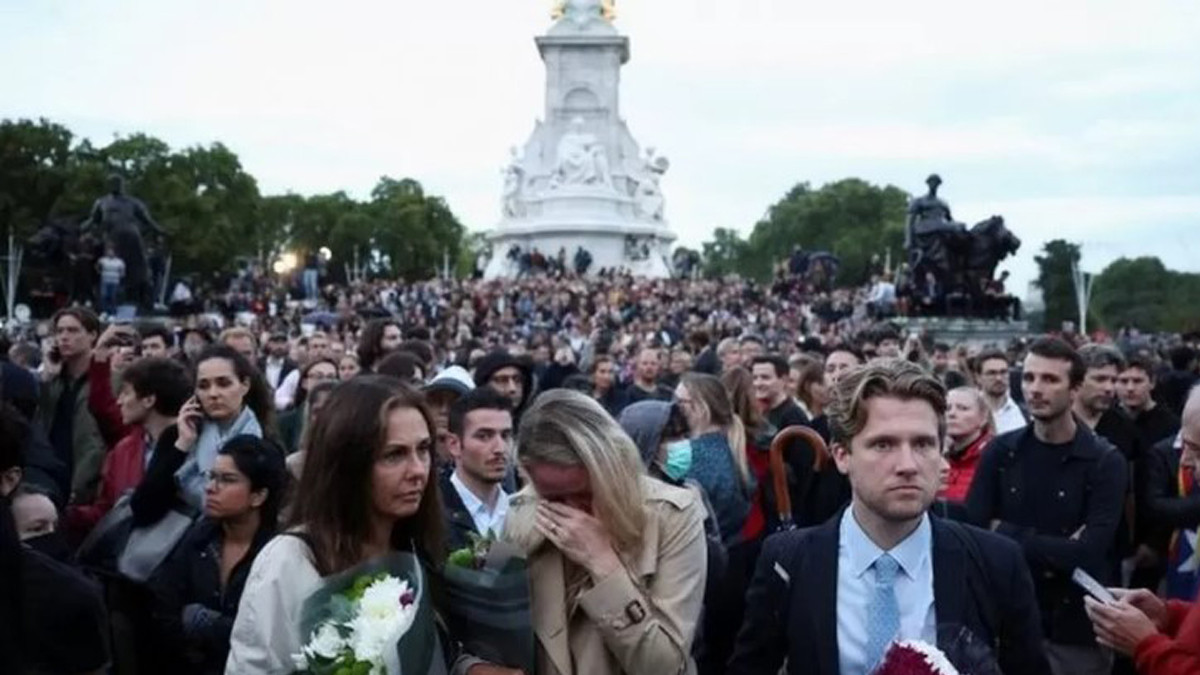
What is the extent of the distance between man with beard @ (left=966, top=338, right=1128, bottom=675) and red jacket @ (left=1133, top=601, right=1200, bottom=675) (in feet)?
6.60

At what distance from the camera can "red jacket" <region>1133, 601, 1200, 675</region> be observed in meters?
3.64

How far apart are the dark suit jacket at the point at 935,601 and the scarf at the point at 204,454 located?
2.46 m

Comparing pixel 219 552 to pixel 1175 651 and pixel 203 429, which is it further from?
pixel 1175 651

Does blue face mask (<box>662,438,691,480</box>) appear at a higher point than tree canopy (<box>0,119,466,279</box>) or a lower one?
lower

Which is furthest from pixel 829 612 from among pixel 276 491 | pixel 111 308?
pixel 111 308

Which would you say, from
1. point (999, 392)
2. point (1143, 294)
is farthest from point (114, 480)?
point (1143, 294)

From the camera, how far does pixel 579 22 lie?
67312mm

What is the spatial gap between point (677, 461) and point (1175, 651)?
2709 millimetres

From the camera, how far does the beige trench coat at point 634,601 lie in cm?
367

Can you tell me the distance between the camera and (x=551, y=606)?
376 centimetres

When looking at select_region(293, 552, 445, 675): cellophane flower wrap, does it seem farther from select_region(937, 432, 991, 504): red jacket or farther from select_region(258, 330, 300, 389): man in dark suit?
select_region(258, 330, 300, 389): man in dark suit

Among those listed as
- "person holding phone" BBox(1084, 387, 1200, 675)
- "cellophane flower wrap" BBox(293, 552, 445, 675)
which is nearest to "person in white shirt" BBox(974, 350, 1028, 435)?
"person holding phone" BBox(1084, 387, 1200, 675)

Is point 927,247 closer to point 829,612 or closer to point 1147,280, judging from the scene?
point 829,612

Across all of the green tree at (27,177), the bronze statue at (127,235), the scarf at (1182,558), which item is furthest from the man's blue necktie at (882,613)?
the green tree at (27,177)
